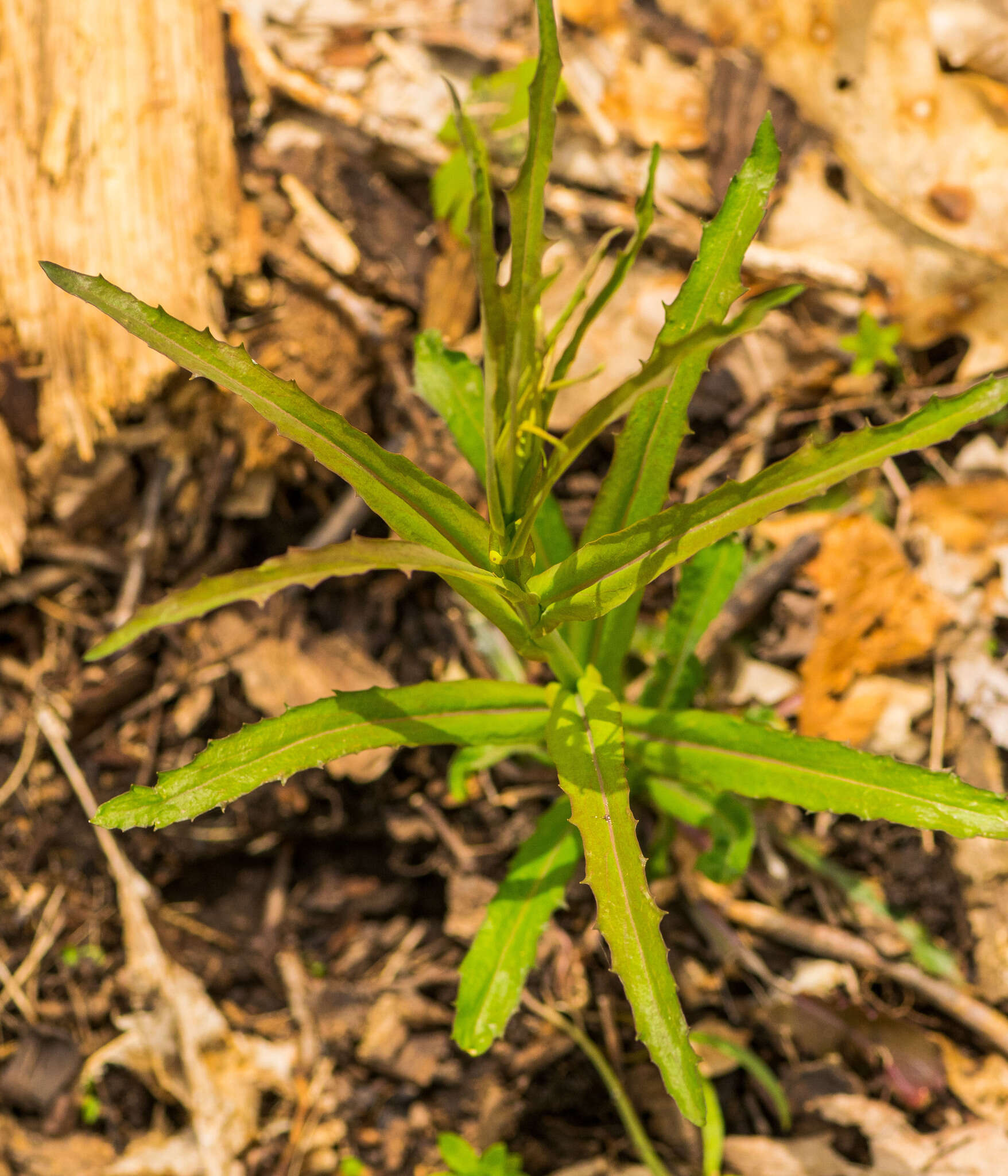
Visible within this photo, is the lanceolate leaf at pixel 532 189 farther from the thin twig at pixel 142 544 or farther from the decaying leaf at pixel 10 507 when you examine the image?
the decaying leaf at pixel 10 507

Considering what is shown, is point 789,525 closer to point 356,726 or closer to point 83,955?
point 356,726

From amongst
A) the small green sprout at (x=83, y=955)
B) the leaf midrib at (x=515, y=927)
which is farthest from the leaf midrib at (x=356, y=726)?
the small green sprout at (x=83, y=955)

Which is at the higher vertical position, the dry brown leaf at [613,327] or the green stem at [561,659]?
the dry brown leaf at [613,327]

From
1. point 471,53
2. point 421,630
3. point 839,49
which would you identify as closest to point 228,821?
point 421,630

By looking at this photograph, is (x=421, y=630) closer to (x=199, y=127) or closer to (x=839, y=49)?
(x=199, y=127)

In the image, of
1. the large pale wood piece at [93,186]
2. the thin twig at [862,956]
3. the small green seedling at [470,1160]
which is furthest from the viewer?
the large pale wood piece at [93,186]

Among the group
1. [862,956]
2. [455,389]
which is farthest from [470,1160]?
[455,389]
